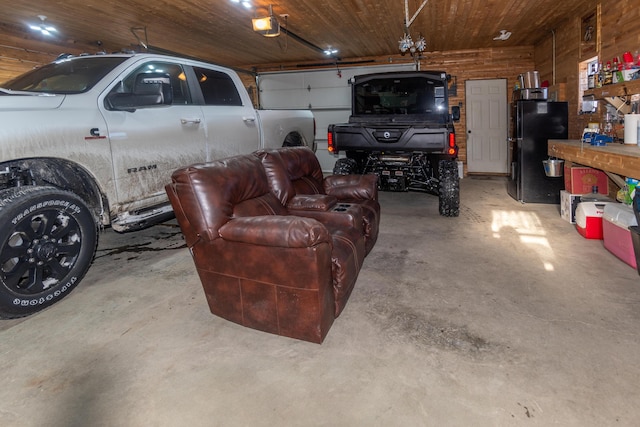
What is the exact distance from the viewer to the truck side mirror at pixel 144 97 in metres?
3.09

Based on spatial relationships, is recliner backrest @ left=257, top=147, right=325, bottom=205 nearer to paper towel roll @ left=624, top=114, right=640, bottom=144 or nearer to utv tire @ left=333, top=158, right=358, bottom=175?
utv tire @ left=333, top=158, right=358, bottom=175

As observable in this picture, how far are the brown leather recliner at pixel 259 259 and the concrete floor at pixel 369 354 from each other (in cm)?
16

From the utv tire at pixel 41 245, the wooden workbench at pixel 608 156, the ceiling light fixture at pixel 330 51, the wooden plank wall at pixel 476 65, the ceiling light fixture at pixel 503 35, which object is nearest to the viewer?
the utv tire at pixel 41 245

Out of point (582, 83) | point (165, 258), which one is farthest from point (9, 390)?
point (582, 83)

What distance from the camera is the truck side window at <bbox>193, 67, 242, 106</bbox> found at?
431 centimetres

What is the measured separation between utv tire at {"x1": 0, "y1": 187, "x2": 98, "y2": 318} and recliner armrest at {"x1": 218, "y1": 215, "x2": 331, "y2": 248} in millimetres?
1261

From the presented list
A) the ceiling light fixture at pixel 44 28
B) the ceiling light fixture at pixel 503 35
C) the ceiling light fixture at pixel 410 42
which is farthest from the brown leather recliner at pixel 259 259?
the ceiling light fixture at pixel 503 35

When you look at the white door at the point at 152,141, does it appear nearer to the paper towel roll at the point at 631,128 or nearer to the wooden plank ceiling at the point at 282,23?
the wooden plank ceiling at the point at 282,23

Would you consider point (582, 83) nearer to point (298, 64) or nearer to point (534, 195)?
point (534, 195)

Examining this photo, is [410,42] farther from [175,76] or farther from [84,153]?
[84,153]

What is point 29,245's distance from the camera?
104 inches

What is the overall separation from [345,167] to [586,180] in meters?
2.85

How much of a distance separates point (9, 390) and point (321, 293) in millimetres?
1571

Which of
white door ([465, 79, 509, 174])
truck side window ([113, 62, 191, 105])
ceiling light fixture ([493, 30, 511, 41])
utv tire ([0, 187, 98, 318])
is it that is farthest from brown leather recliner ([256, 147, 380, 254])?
white door ([465, 79, 509, 174])
